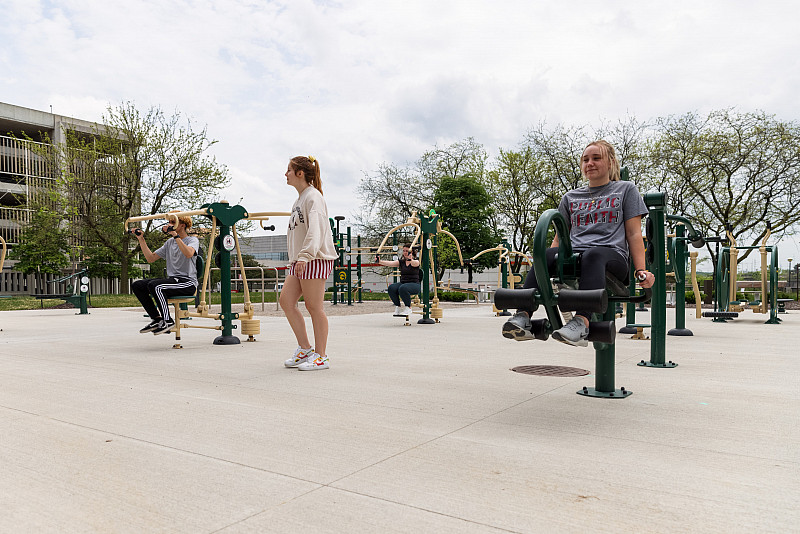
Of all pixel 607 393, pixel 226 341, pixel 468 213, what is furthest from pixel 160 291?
pixel 468 213

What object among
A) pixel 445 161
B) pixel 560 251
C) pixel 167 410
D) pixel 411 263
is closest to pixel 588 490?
pixel 560 251

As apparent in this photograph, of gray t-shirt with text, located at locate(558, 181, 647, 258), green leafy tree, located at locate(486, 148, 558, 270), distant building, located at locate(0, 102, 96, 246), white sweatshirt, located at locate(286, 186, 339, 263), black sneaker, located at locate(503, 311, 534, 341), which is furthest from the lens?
distant building, located at locate(0, 102, 96, 246)

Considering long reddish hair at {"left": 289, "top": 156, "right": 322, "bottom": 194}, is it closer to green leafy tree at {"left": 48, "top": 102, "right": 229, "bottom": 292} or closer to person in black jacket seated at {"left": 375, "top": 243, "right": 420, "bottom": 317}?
person in black jacket seated at {"left": 375, "top": 243, "right": 420, "bottom": 317}

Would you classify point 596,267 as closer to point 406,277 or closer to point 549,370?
point 549,370

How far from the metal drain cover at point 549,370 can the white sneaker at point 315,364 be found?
1.68 meters

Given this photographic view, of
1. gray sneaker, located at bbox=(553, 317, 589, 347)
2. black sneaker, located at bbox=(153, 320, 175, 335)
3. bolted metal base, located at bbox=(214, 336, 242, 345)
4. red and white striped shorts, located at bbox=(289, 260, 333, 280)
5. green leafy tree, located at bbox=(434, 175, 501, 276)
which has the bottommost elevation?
bolted metal base, located at bbox=(214, 336, 242, 345)

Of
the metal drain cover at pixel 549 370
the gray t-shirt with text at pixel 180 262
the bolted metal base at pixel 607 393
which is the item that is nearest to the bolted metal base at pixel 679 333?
the metal drain cover at pixel 549 370

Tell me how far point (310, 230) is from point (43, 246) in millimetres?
28595

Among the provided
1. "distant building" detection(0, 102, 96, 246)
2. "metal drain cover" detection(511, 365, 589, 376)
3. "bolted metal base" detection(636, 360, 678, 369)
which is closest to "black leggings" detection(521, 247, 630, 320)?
"metal drain cover" detection(511, 365, 589, 376)

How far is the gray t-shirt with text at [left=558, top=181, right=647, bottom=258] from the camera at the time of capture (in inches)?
137

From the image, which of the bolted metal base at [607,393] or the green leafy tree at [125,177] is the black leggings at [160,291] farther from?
the green leafy tree at [125,177]

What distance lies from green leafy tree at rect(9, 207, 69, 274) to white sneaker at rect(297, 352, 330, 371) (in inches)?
1086

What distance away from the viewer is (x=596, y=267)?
333 centimetres

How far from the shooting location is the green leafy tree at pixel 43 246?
92.6 feet
